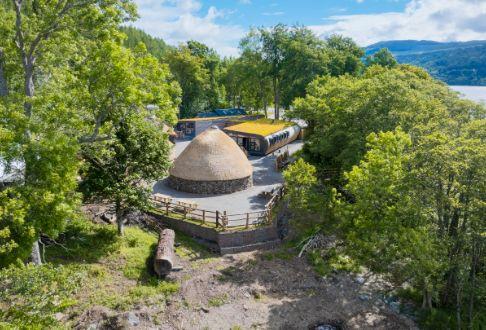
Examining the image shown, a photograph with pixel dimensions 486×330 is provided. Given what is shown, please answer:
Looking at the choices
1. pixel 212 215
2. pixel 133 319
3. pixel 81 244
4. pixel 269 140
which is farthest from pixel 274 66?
pixel 133 319

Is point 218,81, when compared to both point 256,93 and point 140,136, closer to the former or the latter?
point 256,93

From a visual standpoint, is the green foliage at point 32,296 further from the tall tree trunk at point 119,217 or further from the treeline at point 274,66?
the treeline at point 274,66

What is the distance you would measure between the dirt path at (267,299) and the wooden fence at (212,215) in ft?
9.22

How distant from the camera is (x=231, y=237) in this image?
81.5ft

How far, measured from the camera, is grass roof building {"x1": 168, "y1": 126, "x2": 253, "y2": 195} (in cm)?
3081

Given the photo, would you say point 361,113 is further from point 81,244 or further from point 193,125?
point 193,125

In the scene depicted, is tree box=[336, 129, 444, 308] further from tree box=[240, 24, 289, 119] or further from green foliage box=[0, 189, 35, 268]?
tree box=[240, 24, 289, 119]

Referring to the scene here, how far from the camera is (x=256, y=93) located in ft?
244

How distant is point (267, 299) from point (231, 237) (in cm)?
574

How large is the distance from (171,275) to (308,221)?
12.0 metres

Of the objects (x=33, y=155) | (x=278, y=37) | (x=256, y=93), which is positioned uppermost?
(x=278, y=37)

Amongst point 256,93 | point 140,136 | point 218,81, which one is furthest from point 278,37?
point 140,136

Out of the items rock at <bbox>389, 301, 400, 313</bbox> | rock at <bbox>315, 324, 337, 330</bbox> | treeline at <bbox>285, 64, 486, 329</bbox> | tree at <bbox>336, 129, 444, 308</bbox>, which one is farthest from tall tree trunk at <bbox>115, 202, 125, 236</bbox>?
rock at <bbox>389, 301, 400, 313</bbox>

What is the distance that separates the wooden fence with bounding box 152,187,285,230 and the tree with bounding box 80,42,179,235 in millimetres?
4422
